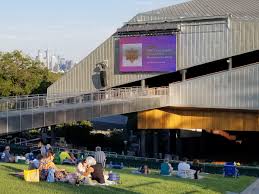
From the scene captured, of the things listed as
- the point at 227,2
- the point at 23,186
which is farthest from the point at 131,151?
the point at 23,186

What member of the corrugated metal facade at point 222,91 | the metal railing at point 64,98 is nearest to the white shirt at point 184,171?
the metal railing at point 64,98

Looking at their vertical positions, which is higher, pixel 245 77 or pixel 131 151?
pixel 245 77

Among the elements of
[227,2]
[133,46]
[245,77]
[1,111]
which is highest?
[227,2]

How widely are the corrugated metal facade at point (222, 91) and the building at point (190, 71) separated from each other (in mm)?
76

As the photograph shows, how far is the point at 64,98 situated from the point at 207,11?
47.9 ft

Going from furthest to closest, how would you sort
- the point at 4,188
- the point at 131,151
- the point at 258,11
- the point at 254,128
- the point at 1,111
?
the point at 131,151, the point at 258,11, the point at 254,128, the point at 1,111, the point at 4,188

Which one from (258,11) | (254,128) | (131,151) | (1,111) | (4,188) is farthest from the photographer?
(131,151)

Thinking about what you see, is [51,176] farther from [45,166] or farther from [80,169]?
[80,169]

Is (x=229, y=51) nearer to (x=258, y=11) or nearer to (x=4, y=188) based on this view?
(x=258, y=11)

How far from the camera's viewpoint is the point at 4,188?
13.6 m

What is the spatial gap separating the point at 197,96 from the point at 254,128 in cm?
518

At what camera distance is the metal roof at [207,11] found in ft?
141

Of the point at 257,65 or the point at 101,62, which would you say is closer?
the point at 257,65

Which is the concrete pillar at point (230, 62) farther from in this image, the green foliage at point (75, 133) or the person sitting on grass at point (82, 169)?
the person sitting on grass at point (82, 169)
